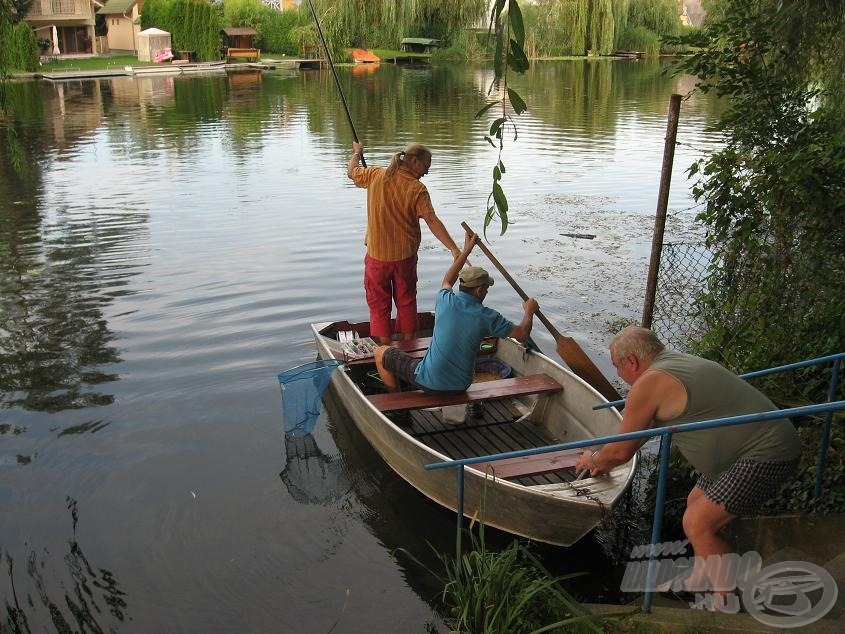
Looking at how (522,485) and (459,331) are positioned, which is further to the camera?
(459,331)

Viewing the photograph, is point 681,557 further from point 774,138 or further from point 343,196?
point 343,196

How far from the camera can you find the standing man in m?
7.21

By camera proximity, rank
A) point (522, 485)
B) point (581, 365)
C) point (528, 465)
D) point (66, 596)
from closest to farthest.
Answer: point (522, 485) → point (66, 596) → point (528, 465) → point (581, 365)

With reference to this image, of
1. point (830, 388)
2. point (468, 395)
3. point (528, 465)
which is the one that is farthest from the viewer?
point (468, 395)

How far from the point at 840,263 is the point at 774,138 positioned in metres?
1.14

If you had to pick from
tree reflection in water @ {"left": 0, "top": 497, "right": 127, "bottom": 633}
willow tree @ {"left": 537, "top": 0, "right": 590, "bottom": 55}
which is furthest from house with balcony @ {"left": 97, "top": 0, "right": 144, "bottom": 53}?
tree reflection in water @ {"left": 0, "top": 497, "right": 127, "bottom": 633}

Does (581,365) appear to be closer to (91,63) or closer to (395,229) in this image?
(395,229)

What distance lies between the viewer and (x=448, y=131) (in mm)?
24609

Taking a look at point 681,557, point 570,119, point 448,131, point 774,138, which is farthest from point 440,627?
point 570,119

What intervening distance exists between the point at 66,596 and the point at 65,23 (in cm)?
6100

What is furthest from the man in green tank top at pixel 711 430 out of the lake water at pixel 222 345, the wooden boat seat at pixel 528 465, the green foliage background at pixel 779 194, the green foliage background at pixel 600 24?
the green foliage background at pixel 600 24

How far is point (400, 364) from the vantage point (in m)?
6.77

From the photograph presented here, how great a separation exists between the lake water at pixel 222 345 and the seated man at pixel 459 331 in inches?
33.7

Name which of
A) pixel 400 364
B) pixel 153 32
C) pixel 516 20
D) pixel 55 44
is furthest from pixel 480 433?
pixel 55 44
